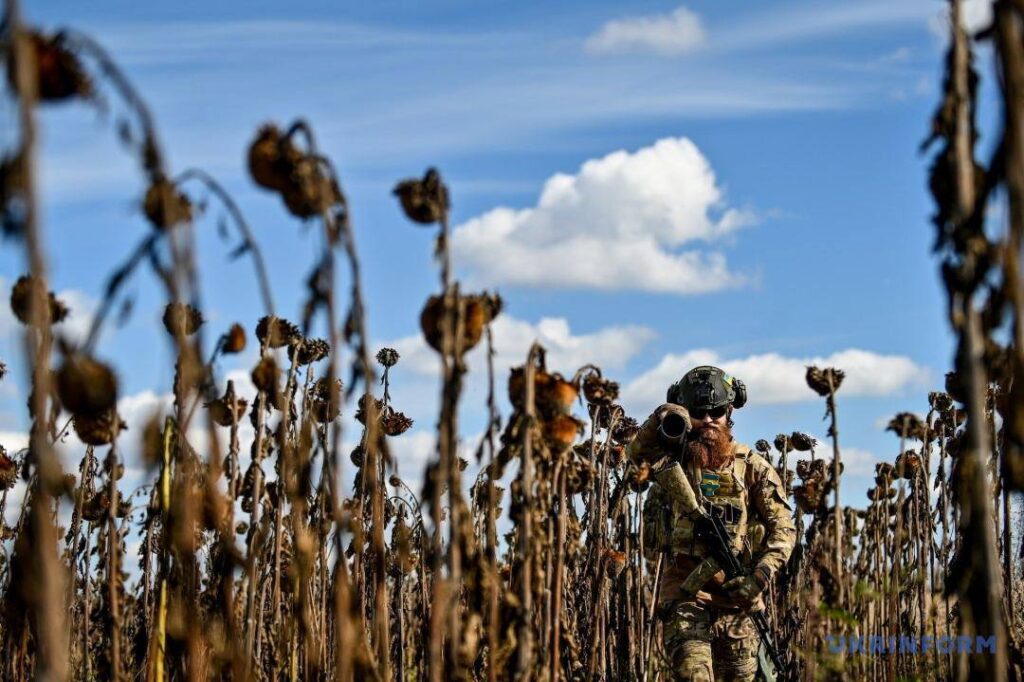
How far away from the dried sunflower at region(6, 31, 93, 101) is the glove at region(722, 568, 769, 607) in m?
4.88

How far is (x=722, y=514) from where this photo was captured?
7207 mm

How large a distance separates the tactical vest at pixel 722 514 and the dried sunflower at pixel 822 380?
7.76ft

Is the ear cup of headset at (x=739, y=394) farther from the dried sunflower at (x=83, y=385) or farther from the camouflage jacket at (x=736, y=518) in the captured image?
the dried sunflower at (x=83, y=385)

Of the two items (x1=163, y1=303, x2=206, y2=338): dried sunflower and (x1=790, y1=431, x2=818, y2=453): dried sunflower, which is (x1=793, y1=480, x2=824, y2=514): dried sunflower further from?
(x1=163, y1=303, x2=206, y2=338): dried sunflower

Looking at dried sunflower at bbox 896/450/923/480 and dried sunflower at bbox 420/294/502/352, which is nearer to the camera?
dried sunflower at bbox 420/294/502/352

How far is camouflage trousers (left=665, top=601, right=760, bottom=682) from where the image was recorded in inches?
273

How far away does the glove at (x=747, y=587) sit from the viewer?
270 inches

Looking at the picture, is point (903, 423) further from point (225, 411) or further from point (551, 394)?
point (225, 411)

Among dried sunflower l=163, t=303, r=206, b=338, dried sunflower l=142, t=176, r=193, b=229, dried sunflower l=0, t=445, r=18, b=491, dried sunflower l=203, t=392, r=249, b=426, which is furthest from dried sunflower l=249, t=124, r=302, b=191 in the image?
dried sunflower l=0, t=445, r=18, b=491

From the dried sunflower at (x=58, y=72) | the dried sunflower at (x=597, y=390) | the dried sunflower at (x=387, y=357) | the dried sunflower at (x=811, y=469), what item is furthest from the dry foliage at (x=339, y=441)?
the dried sunflower at (x=811, y=469)

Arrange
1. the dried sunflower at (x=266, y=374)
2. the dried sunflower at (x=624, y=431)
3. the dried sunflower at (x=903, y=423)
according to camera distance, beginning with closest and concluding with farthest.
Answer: the dried sunflower at (x=266, y=374)
the dried sunflower at (x=903, y=423)
the dried sunflower at (x=624, y=431)

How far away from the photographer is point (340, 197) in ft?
11.5

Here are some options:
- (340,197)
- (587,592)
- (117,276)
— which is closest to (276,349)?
A: (340,197)

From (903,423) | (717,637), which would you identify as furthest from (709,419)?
(903,423)
